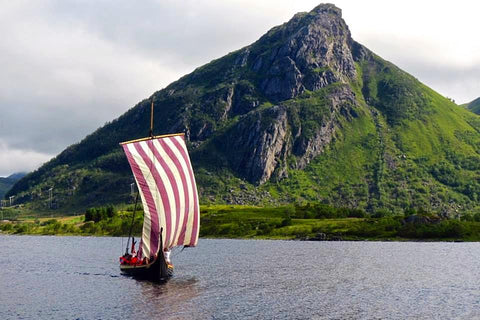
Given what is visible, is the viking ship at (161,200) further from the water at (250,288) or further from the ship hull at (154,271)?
the water at (250,288)

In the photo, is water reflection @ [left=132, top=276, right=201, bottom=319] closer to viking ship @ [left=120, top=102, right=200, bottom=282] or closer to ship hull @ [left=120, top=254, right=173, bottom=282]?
ship hull @ [left=120, top=254, right=173, bottom=282]

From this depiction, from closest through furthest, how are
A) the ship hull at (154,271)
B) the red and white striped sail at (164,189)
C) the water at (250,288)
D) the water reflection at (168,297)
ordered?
1. the water reflection at (168,297)
2. the water at (250,288)
3. the red and white striped sail at (164,189)
4. the ship hull at (154,271)

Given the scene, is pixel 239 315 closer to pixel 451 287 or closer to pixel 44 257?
pixel 451 287

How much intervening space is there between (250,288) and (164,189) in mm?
19420

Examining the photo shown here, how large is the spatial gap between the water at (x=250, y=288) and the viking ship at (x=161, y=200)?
3356mm

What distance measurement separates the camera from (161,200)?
3403 inches

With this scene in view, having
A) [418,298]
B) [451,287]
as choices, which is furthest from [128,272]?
[451,287]

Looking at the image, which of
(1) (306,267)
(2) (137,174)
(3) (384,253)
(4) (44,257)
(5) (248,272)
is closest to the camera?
(2) (137,174)

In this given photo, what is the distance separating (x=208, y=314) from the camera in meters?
63.4

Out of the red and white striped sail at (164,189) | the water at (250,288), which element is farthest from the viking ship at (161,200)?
the water at (250,288)

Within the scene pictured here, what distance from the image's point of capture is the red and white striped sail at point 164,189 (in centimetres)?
8619

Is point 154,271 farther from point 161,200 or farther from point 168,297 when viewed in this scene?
point 168,297

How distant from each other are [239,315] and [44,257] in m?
86.3

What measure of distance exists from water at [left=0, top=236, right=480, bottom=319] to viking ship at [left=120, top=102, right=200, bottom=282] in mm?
3356
